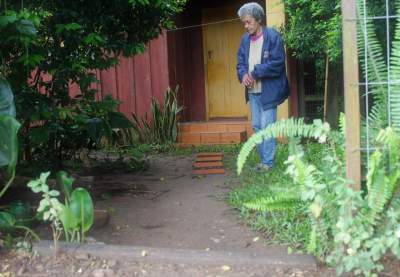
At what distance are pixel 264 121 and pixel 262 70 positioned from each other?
550mm

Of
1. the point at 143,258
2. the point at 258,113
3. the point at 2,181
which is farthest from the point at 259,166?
the point at 143,258

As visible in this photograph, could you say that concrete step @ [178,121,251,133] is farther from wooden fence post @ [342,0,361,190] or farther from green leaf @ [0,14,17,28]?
wooden fence post @ [342,0,361,190]

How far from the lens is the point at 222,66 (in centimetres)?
1005

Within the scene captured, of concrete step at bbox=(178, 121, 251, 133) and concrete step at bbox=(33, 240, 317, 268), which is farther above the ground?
concrete step at bbox=(178, 121, 251, 133)

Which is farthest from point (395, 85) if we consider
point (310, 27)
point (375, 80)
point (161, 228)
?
point (310, 27)

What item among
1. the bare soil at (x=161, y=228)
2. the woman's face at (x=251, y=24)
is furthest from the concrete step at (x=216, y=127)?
the woman's face at (x=251, y=24)

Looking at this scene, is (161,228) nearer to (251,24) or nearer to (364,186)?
(364,186)

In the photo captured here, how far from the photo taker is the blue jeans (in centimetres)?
614

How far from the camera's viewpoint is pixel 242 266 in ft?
10.4

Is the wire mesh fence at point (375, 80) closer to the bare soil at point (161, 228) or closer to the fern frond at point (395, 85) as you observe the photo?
the fern frond at point (395, 85)

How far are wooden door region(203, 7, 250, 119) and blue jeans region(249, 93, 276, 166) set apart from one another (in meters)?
3.48

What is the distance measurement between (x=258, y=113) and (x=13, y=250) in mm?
3533

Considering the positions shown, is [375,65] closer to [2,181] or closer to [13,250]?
[13,250]

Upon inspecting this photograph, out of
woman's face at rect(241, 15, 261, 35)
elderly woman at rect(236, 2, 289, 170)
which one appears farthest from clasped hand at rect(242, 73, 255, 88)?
woman's face at rect(241, 15, 261, 35)
